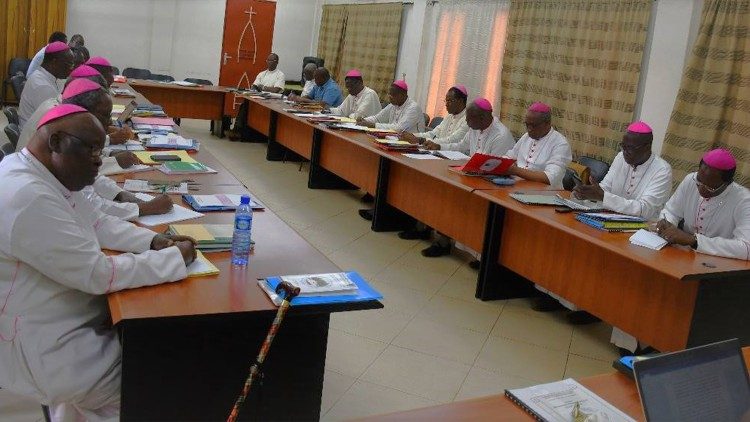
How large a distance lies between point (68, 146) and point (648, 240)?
8.38ft

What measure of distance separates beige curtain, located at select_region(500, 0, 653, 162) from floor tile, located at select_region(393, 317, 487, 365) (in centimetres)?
287

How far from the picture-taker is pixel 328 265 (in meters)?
2.37

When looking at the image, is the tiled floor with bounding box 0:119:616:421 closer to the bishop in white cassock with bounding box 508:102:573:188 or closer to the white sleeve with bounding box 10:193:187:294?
the bishop in white cassock with bounding box 508:102:573:188

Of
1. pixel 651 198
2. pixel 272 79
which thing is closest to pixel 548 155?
pixel 651 198

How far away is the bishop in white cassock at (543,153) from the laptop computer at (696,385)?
3380 millimetres

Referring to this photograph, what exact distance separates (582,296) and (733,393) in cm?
232

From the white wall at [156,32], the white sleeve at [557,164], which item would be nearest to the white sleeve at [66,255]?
the white sleeve at [557,164]

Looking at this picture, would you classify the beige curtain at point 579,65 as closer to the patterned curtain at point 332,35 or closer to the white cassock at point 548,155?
the white cassock at point 548,155

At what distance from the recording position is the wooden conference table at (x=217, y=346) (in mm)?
1901

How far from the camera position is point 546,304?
4227 millimetres

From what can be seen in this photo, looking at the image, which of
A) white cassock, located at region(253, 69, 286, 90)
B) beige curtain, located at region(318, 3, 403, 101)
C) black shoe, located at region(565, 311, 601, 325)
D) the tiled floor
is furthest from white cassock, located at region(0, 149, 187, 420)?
white cassock, located at region(253, 69, 286, 90)

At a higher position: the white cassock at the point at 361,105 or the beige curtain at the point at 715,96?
the beige curtain at the point at 715,96

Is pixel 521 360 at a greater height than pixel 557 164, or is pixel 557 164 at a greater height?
pixel 557 164

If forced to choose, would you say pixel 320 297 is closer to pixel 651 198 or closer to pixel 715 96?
pixel 651 198
